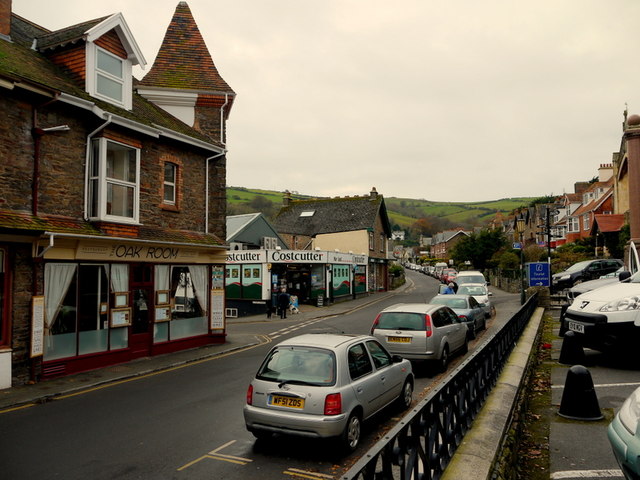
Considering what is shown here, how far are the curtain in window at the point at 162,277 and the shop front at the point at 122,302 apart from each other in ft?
0.10

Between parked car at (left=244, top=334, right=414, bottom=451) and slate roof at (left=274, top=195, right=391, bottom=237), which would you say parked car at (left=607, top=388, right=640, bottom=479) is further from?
slate roof at (left=274, top=195, right=391, bottom=237)

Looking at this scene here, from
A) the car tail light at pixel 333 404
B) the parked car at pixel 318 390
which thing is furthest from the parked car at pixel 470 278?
the car tail light at pixel 333 404

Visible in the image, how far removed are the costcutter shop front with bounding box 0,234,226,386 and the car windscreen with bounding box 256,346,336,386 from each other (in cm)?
707

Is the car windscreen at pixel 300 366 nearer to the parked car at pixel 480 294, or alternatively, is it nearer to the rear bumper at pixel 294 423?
Answer: the rear bumper at pixel 294 423

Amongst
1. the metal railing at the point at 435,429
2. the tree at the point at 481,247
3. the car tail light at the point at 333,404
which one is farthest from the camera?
the tree at the point at 481,247

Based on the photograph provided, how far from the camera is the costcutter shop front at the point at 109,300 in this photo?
36.1ft

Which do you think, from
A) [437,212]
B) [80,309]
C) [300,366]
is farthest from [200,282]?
[437,212]

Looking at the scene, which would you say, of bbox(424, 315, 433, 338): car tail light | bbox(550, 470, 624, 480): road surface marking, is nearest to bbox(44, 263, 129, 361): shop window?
bbox(424, 315, 433, 338): car tail light

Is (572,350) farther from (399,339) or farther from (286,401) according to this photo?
(286,401)

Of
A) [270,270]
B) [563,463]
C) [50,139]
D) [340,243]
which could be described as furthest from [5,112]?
[340,243]

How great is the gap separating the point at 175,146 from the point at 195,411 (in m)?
9.91

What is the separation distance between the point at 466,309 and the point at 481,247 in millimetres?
37746

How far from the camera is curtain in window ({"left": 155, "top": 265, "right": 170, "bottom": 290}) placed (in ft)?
48.5

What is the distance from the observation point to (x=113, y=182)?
13109mm
